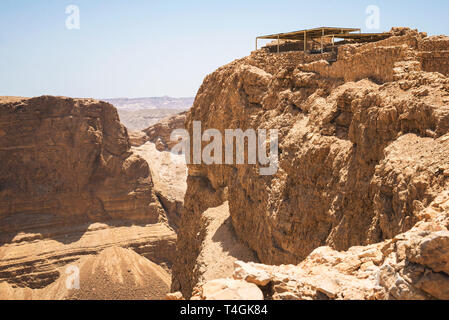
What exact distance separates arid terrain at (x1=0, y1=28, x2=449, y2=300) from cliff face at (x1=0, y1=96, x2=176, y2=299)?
4.9 inches

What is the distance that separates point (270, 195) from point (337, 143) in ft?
11.1

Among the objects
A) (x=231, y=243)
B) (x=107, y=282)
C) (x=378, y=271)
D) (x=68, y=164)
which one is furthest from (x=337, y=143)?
(x=68, y=164)

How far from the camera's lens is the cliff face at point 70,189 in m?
35.9

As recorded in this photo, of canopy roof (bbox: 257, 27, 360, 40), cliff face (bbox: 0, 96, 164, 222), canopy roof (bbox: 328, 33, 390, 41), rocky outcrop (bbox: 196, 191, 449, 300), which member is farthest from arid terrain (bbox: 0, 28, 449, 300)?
canopy roof (bbox: 257, 27, 360, 40)

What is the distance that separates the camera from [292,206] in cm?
1451

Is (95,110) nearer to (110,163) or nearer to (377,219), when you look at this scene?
(110,163)

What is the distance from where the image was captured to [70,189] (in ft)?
132

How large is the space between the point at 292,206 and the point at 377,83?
472 centimetres

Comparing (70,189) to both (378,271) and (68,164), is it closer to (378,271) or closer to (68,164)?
(68,164)

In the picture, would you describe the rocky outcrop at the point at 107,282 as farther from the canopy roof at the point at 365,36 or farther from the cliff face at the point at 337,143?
the canopy roof at the point at 365,36

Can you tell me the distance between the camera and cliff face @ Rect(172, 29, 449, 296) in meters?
9.65

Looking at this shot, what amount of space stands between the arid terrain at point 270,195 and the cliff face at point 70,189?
4.9 inches

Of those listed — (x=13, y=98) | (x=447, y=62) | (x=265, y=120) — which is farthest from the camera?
(x=13, y=98)
